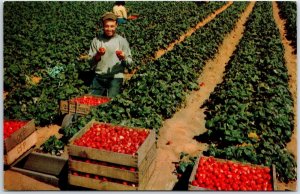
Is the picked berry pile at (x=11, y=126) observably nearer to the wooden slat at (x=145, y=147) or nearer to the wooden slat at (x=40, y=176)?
the wooden slat at (x=40, y=176)

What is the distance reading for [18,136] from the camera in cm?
590

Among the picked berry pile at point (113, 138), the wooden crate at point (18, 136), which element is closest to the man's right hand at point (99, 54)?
the picked berry pile at point (113, 138)

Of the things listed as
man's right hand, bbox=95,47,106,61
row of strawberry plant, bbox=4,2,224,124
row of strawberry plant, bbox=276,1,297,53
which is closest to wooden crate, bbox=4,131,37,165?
row of strawberry plant, bbox=4,2,224,124

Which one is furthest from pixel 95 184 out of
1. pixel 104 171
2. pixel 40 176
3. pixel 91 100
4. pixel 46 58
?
pixel 46 58

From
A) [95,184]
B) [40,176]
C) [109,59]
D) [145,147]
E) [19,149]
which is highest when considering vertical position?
[109,59]

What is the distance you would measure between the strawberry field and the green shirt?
0.67m

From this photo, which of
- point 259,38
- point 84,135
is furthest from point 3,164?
point 259,38

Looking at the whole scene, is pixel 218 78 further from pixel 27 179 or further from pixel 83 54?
pixel 27 179

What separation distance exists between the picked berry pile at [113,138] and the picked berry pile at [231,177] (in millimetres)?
1079

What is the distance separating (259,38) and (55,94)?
10.4 m

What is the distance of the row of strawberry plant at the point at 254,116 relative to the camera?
6312mm

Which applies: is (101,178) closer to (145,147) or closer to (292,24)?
(145,147)

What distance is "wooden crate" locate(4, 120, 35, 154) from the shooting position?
5668 mm

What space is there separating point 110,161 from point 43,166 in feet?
5.69
